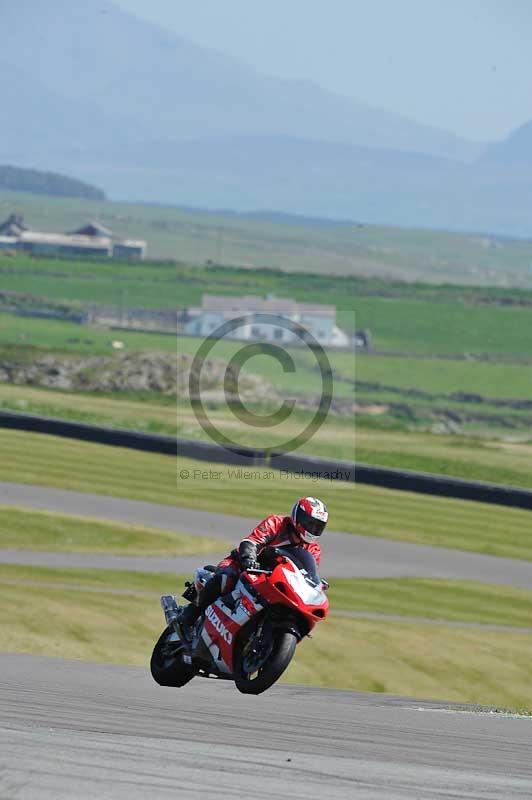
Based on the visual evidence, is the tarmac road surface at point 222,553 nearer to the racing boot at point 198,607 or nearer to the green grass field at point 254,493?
the green grass field at point 254,493

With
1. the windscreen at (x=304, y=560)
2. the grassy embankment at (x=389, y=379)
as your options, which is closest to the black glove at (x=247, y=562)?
the windscreen at (x=304, y=560)

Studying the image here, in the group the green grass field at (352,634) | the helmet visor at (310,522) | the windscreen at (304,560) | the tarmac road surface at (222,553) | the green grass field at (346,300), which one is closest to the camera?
the windscreen at (304,560)

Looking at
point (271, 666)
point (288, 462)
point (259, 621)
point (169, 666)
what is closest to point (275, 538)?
point (259, 621)

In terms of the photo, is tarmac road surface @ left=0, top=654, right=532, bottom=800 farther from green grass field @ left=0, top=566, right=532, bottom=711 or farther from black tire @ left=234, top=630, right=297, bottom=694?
green grass field @ left=0, top=566, right=532, bottom=711

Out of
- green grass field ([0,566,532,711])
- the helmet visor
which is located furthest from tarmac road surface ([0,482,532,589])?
the helmet visor

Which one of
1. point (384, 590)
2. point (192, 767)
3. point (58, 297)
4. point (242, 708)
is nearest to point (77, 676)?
point (242, 708)

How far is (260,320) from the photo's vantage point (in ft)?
418

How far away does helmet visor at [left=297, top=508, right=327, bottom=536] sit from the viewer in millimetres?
12508

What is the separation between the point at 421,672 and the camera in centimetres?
2348

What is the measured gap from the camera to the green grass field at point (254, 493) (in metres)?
41.5

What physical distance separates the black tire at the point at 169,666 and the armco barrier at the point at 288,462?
3434 cm

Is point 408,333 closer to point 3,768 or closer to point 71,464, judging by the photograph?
point 71,464

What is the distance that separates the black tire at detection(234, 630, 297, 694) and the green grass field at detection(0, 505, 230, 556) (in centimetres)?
2198

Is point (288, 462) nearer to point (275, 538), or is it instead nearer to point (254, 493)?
point (254, 493)
